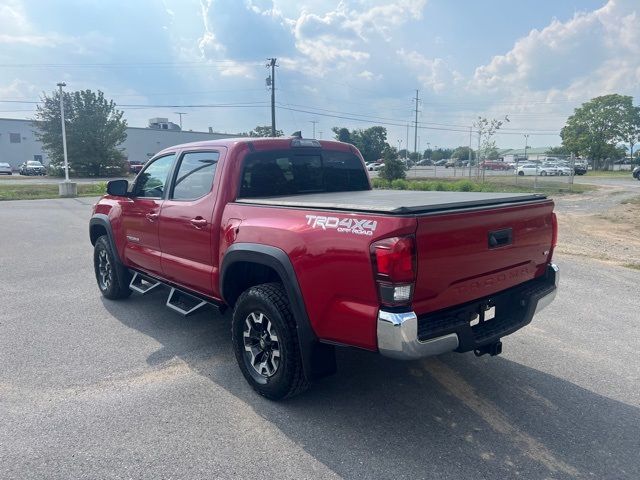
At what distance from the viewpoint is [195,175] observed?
449 centimetres

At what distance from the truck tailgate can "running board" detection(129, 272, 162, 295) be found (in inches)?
129

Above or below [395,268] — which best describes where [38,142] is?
above

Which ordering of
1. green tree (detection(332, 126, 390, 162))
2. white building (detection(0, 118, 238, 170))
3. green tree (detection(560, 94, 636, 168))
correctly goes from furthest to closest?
green tree (detection(332, 126, 390, 162)) < white building (detection(0, 118, 238, 170)) < green tree (detection(560, 94, 636, 168))

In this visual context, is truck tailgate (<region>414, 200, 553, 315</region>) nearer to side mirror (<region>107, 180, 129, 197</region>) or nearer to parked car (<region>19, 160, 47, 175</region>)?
side mirror (<region>107, 180, 129, 197</region>)

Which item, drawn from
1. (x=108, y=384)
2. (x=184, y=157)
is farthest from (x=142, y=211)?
(x=108, y=384)

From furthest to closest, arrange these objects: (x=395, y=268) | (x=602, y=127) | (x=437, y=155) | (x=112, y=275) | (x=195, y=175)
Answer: (x=437, y=155) → (x=602, y=127) → (x=112, y=275) → (x=195, y=175) → (x=395, y=268)

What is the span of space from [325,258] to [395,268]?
0.50 meters

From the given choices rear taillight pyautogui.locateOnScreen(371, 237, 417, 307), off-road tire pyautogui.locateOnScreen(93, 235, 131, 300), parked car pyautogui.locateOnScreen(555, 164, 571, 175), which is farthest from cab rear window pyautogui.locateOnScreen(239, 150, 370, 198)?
parked car pyautogui.locateOnScreen(555, 164, 571, 175)

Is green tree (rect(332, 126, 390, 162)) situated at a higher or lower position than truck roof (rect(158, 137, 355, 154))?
higher

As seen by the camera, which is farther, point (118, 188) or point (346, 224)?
point (118, 188)

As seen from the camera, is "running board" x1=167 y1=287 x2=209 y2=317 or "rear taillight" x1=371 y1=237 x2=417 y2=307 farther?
"running board" x1=167 y1=287 x2=209 y2=317

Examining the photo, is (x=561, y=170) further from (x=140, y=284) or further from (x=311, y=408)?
(x=311, y=408)

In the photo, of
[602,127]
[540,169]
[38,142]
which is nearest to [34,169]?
[38,142]

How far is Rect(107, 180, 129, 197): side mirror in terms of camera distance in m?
5.33
